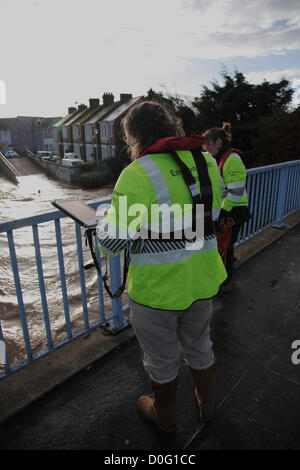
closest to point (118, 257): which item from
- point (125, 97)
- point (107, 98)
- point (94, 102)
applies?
point (125, 97)

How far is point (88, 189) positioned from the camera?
3903 centimetres

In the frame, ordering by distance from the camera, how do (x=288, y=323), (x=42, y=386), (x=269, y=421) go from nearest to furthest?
(x=269, y=421), (x=42, y=386), (x=288, y=323)

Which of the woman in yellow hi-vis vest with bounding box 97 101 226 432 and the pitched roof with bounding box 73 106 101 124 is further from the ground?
the pitched roof with bounding box 73 106 101 124

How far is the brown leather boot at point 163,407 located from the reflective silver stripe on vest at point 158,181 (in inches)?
42.4

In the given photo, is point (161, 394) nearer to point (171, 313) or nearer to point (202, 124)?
point (171, 313)

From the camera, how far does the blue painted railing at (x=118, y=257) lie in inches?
92.0

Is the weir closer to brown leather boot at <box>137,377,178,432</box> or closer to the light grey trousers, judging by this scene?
brown leather boot at <box>137,377,178,432</box>

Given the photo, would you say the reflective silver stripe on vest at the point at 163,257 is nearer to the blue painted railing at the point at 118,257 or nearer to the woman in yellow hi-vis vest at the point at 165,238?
the woman in yellow hi-vis vest at the point at 165,238

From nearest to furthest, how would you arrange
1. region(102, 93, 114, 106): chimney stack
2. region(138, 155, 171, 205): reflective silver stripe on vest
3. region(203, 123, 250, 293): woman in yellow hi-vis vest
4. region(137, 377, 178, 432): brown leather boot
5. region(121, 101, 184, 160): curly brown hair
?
region(138, 155, 171, 205): reflective silver stripe on vest < region(121, 101, 184, 160): curly brown hair < region(137, 377, 178, 432): brown leather boot < region(203, 123, 250, 293): woman in yellow hi-vis vest < region(102, 93, 114, 106): chimney stack

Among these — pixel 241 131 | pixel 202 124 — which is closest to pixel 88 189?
pixel 202 124

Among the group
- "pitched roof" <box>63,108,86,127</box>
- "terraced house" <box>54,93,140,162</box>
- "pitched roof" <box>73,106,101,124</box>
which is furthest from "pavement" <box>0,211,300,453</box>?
"pitched roof" <box>63,108,86,127</box>
